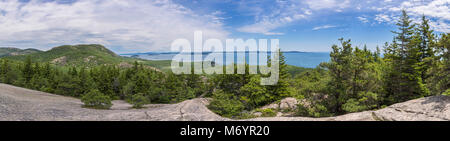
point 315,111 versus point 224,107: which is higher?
point 315,111

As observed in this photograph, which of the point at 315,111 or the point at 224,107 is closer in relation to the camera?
the point at 315,111

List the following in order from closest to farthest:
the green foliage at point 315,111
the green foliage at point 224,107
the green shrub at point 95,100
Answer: the green foliage at point 315,111, the green shrub at point 95,100, the green foliage at point 224,107

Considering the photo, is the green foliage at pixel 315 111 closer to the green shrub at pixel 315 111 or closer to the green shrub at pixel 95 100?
the green shrub at pixel 315 111

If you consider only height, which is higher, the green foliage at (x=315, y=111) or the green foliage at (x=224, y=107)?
the green foliage at (x=315, y=111)

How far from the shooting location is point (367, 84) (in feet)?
61.2

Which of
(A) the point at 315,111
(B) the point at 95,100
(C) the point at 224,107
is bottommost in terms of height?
(C) the point at 224,107

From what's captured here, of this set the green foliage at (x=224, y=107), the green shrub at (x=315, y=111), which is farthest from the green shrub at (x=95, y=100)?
the green shrub at (x=315, y=111)

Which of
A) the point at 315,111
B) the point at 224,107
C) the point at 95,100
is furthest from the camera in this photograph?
the point at 224,107

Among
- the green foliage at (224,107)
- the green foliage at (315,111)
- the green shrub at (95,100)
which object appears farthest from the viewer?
the green foliage at (224,107)

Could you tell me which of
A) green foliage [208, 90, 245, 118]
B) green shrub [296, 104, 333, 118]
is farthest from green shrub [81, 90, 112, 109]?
green shrub [296, 104, 333, 118]

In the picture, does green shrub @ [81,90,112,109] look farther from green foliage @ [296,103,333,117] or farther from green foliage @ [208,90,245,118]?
green foliage @ [296,103,333,117]

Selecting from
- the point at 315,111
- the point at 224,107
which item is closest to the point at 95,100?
the point at 224,107

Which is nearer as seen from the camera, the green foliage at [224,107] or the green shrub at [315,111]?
the green shrub at [315,111]

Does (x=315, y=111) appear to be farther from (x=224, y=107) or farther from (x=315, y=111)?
(x=224, y=107)
